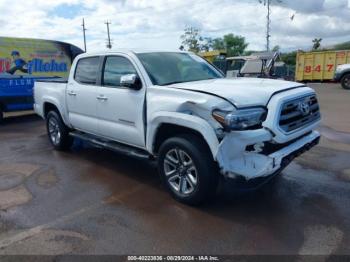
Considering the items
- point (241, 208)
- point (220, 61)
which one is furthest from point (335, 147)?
point (220, 61)

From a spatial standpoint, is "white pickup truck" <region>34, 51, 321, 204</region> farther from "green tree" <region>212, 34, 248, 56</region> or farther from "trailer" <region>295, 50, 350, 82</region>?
"green tree" <region>212, 34, 248, 56</region>

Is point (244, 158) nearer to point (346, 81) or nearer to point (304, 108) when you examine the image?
point (304, 108)

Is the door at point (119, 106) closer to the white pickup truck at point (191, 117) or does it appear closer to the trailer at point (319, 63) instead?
the white pickup truck at point (191, 117)

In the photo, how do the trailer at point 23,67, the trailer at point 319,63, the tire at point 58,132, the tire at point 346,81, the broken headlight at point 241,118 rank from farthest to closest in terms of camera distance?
the trailer at point 319,63
the tire at point 346,81
the trailer at point 23,67
the tire at point 58,132
the broken headlight at point 241,118

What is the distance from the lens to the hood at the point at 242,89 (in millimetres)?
3945

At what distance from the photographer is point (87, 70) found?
613 cm

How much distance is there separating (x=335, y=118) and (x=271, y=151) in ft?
24.5

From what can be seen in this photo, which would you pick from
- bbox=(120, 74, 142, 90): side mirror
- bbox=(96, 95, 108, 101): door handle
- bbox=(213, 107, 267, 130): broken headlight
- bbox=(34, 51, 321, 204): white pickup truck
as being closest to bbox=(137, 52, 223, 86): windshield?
bbox=(34, 51, 321, 204): white pickup truck

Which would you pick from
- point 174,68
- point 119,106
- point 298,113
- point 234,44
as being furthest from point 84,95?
point 234,44

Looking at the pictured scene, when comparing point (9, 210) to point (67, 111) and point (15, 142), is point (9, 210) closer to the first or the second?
point (67, 111)

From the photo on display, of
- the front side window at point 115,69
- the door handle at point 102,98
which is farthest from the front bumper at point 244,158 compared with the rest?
the door handle at point 102,98

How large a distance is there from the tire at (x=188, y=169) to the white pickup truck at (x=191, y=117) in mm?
11

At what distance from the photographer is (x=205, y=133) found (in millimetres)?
3871

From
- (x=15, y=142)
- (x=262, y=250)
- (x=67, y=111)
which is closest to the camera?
(x=262, y=250)
